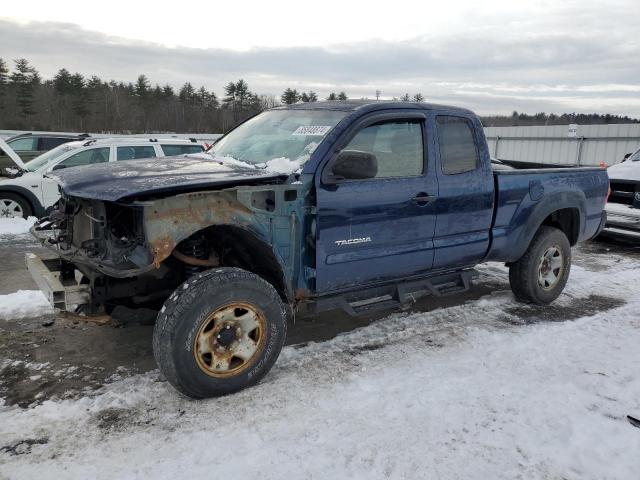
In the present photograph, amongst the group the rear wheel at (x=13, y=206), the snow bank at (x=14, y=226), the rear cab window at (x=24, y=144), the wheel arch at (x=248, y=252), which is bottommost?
the snow bank at (x=14, y=226)

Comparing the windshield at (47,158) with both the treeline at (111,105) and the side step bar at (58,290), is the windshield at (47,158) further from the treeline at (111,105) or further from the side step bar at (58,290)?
the treeline at (111,105)

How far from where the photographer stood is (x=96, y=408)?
3.29m

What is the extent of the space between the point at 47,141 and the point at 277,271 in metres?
12.8

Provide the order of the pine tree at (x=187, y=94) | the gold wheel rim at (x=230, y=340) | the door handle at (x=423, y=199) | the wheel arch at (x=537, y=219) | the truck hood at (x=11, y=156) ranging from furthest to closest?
the pine tree at (x=187, y=94)
the truck hood at (x=11, y=156)
the wheel arch at (x=537, y=219)
the door handle at (x=423, y=199)
the gold wheel rim at (x=230, y=340)

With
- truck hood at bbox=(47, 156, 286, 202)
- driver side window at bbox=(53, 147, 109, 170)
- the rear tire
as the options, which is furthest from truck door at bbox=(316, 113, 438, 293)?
driver side window at bbox=(53, 147, 109, 170)

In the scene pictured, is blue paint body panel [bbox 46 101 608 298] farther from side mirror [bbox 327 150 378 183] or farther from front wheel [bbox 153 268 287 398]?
front wheel [bbox 153 268 287 398]

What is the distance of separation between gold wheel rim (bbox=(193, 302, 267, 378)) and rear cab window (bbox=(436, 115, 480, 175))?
2.18 m

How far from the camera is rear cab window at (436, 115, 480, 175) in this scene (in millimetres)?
4585

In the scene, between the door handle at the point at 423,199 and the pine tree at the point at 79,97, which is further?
the pine tree at the point at 79,97

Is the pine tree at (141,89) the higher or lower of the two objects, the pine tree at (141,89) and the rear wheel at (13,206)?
the higher

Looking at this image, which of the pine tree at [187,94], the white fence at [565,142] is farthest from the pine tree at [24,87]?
the white fence at [565,142]

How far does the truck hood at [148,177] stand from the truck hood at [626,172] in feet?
25.0

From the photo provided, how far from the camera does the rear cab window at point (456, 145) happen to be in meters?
4.58

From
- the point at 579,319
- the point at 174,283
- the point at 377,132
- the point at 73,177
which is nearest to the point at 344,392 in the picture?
the point at 174,283
